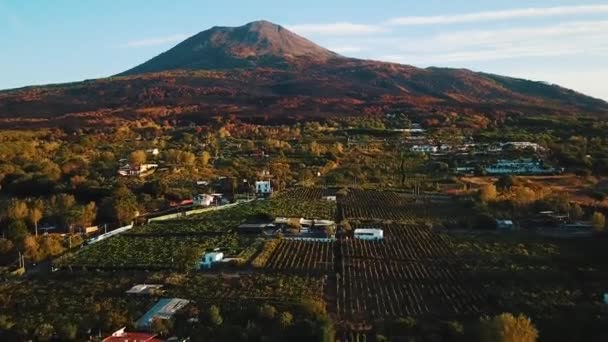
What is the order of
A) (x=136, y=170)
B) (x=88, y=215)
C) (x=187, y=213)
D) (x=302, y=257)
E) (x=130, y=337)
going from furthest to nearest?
1. (x=136, y=170)
2. (x=187, y=213)
3. (x=88, y=215)
4. (x=302, y=257)
5. (x=130, y=337)

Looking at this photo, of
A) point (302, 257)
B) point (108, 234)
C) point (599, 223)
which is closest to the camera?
point (302, 257)

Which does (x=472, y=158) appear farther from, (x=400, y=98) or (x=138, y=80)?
(x=138, y=80)

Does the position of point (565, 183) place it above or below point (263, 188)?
below

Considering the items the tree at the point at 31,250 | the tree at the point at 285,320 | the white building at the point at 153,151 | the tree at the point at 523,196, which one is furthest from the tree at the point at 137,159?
the tree at the point at 285,320

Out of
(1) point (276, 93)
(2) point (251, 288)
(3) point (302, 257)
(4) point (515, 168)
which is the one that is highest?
(1) point (276, 93)

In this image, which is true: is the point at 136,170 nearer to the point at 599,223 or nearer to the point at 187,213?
the point at 187,213

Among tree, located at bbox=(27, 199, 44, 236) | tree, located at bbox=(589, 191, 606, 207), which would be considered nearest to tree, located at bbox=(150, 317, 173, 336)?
tree, located at bbox=(27, 199, 44, 236)

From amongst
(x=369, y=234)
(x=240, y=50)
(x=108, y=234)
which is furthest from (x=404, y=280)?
(x=240, y=50)
